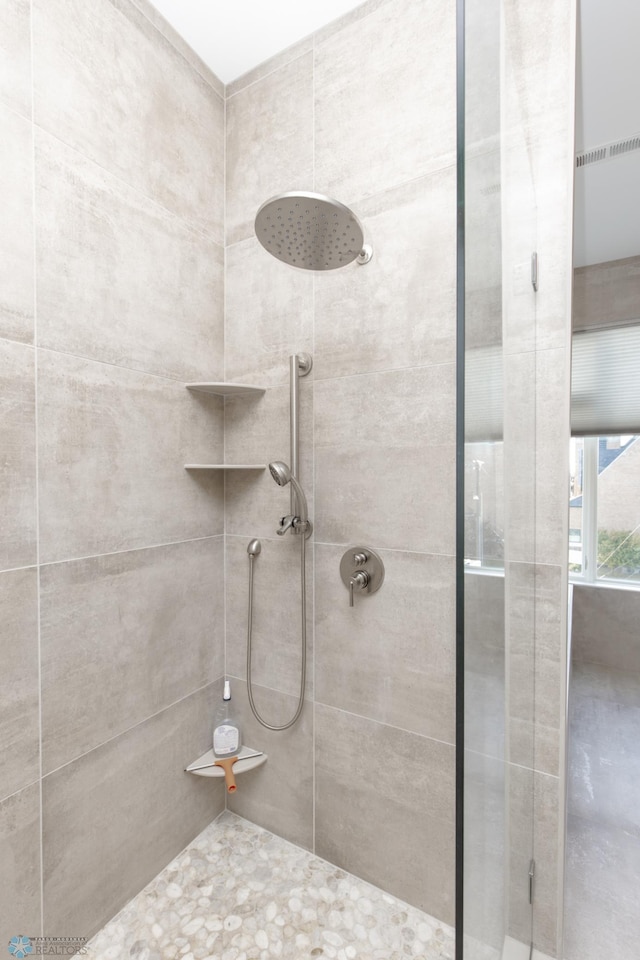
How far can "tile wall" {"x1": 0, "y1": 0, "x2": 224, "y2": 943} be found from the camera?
3.11 ft

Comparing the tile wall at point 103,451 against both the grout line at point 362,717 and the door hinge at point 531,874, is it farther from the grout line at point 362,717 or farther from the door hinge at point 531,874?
the door hinge at point 531,874

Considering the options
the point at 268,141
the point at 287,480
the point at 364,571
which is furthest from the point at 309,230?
the point at 364,571

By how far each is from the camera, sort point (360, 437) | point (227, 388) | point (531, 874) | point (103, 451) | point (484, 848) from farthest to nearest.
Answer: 1. point (227, 388)
2. point (360, 437)
3. point (103, 451)
4. point (531, 874)
5. point (484, 848)

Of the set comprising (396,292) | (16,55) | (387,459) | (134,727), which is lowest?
(134,727)

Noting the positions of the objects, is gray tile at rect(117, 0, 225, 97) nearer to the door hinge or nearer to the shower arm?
the shower arm

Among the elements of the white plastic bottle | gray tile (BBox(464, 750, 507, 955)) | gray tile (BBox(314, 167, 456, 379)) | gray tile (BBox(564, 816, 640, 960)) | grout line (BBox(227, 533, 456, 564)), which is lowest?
gray tile (BBox(564, 816, 640, 960))

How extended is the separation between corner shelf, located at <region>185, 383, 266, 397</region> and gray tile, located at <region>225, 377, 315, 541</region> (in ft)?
0.09

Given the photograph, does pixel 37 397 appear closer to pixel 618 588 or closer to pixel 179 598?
pixel 179 598

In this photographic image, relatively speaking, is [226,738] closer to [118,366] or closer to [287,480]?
[287,480]

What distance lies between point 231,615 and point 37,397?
32.7 inches

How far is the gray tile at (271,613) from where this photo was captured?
4.36ft

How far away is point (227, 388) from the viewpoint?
1330mm

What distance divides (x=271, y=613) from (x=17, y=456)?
2.55ft

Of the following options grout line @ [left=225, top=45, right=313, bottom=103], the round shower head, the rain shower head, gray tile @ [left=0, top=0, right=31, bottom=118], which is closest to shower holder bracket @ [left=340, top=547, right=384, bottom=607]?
the round shower head
